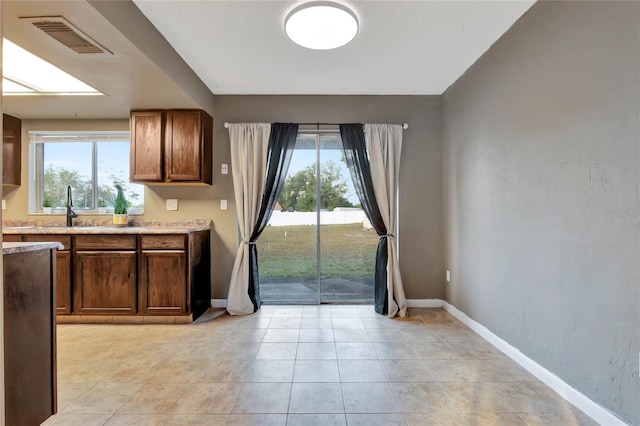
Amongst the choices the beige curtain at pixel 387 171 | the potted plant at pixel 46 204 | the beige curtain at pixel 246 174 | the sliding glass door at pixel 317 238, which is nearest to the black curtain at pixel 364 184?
the beige curtain at pixel 387 171

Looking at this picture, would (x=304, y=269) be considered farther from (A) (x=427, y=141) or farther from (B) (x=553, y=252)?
(B) (x=553, y=252)

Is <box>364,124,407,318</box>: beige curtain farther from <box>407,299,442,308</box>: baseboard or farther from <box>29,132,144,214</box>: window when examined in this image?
<box>29,132,144,214</box>: window

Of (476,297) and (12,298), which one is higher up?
(12,298)

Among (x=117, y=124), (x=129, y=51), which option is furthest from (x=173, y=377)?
(x=117, y=124)

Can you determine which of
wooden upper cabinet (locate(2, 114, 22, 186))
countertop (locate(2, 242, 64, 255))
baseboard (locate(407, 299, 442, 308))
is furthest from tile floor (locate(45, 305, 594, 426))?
wooden upper cabinet (locate(2, 114, 22, 186))

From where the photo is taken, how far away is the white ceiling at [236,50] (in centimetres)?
204

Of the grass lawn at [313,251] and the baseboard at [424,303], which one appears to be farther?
the grass lawn at [313,251]

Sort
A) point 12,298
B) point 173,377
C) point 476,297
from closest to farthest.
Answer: point 12,298
point 173,377
point 476,297

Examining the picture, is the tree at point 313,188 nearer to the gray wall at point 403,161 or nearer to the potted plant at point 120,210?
the gray wall at point 403,161

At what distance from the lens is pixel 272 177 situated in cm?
353

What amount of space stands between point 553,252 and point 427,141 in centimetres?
203

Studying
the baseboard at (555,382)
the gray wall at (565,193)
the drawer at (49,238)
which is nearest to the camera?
the gray wall at (565,193)

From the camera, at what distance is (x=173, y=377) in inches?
83.1

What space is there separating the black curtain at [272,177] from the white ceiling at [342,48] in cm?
48
